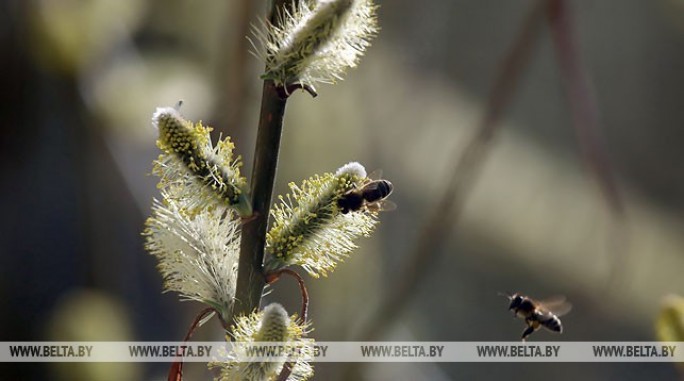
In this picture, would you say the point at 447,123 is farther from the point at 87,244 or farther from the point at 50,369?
the point at 50,369

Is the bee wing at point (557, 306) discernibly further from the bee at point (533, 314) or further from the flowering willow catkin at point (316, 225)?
the flowering willow catkin at point (316, 225)

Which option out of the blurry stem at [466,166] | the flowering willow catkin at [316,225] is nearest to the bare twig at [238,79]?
the blurry stem at [466,166]

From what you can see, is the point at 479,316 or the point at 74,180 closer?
the point at 74,180

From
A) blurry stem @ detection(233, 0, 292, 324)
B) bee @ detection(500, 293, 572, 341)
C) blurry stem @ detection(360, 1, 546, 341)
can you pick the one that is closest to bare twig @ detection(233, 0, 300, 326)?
blurry stem @ detection(233, 0, 292, 324)

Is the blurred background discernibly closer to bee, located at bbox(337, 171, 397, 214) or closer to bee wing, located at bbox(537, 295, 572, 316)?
bee wing, located at bbox(537, 295, 572, 316)

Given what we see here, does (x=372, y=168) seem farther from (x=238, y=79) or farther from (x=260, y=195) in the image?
(x=260, y=195)

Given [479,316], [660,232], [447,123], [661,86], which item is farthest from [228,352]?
[661,86]
